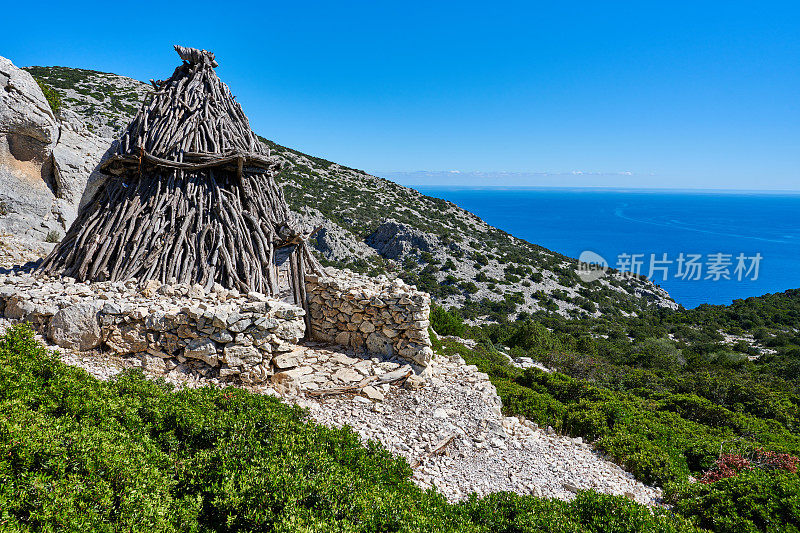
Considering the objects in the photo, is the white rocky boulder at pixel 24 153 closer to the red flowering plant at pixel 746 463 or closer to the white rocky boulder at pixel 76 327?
the white rocky boulder at pixel 76 327

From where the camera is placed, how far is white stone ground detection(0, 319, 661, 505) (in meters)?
6.49

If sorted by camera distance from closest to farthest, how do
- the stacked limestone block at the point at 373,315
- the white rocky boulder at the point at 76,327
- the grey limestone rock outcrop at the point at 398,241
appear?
the white rocky boulder at the point at 76,327 → the stacked limestone block at the point at 373,315 → the grey limestone rock outcrop at the point at 398,241

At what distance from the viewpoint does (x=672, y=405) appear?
12703 mm

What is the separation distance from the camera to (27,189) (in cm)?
1540

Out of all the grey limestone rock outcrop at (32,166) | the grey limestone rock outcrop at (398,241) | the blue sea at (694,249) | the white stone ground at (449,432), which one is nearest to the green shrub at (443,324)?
the white stone ground at (449,432)

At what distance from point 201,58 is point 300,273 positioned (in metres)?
6.37

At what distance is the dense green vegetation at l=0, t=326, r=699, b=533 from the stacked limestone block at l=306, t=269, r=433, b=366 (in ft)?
9.52

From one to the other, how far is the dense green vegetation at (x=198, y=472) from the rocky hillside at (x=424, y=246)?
80.2ft

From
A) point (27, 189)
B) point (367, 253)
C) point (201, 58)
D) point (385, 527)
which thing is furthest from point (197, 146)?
point (367, 253)

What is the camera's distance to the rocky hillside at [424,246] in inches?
1332

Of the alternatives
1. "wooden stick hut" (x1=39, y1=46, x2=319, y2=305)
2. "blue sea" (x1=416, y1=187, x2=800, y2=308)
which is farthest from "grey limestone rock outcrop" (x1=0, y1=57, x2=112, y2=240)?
"blue sea" (x1=416, y1=187, x2=800, y2=308)

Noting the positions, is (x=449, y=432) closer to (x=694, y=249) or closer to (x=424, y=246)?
(x=424, y=246)

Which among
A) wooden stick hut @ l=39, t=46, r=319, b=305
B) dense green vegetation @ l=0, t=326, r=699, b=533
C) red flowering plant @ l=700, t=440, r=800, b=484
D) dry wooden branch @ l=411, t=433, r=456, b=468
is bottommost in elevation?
red flowering plant @ l=700, t=440, r=800, b=484

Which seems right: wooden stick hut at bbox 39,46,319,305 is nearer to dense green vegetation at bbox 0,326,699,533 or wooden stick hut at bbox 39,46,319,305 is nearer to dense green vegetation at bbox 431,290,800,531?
dense green vegetation at bbox 0,326,699,533
